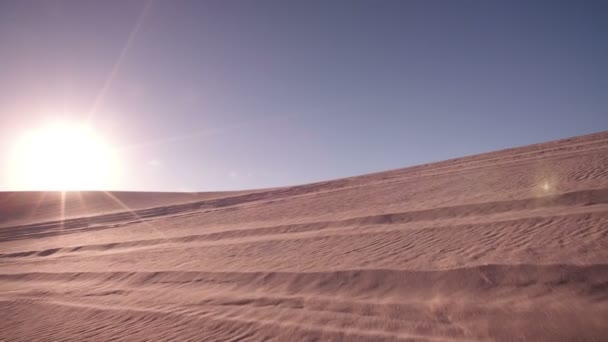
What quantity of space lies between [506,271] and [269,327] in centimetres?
363

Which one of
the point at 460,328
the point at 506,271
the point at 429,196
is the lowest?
the point at 460,328

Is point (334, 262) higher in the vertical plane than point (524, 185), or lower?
lower

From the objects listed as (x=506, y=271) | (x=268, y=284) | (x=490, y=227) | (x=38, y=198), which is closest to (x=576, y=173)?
(x=490, y=227)

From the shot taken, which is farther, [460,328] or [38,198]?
[38,198]

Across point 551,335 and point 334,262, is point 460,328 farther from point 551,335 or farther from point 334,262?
point 334,262

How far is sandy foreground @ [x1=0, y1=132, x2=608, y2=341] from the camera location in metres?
4.45

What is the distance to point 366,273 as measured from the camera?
6.25 m

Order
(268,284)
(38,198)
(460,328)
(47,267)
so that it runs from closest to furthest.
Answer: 1. (460,328)
2. (268,284)
3. (47,267)
4. (38,198)

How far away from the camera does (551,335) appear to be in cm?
371

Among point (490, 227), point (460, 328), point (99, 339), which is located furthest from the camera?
point (490, 227)

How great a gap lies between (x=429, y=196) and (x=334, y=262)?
6022 millimetres

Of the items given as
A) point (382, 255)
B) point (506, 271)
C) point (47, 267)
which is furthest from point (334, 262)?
point (47, 267)

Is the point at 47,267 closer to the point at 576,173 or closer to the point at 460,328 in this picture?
the point at 460,328

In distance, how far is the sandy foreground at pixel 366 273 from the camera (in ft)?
14.6
